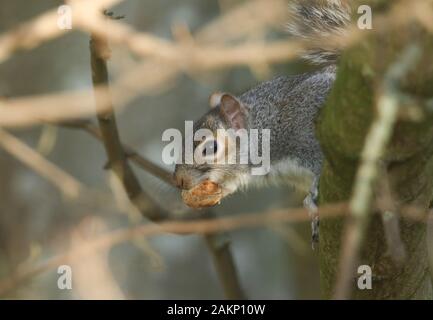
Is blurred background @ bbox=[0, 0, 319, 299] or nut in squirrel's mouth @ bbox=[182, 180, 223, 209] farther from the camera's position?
blurred background @ bbox=[0, 0, 319, 299]

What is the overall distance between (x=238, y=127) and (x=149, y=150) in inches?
37.4

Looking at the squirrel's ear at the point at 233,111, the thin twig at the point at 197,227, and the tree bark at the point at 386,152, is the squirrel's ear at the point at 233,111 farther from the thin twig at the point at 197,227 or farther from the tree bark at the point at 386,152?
the tree bark at the point at 386,152

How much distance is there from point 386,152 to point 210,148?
910 millimetres

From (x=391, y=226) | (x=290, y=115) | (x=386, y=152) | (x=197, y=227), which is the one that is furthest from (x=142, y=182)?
(x=391, y=226)

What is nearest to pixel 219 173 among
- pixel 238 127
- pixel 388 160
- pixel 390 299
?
pixel 238 127

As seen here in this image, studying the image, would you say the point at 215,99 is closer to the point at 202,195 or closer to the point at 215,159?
the point at 215,159

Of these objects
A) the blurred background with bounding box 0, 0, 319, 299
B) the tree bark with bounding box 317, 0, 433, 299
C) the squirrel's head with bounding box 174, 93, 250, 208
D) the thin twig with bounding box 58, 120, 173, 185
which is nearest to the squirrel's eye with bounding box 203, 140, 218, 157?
the squirrel's head with bounding box 174, 93, 250, 208

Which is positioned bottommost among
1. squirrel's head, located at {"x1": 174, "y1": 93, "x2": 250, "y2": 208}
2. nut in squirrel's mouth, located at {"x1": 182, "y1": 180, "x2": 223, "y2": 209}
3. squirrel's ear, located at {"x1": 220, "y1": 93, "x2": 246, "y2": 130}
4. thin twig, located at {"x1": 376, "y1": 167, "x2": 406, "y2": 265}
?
thin twig, located at {"x1": 376, "y1": 167, "x2": 406, "y2": 265}

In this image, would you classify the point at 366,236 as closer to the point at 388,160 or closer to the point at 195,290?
the point at 388,160

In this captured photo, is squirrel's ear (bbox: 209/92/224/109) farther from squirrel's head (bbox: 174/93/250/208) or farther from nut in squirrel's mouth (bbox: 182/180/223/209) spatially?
nut in squirrel's mouth (bbox: 182/180/223/209)

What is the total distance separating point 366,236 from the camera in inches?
54.6

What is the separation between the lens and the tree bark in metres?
1.00

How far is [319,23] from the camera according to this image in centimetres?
207

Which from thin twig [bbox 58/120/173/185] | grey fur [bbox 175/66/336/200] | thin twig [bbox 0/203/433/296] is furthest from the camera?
grey fur [bbox 175/66/336/200]
